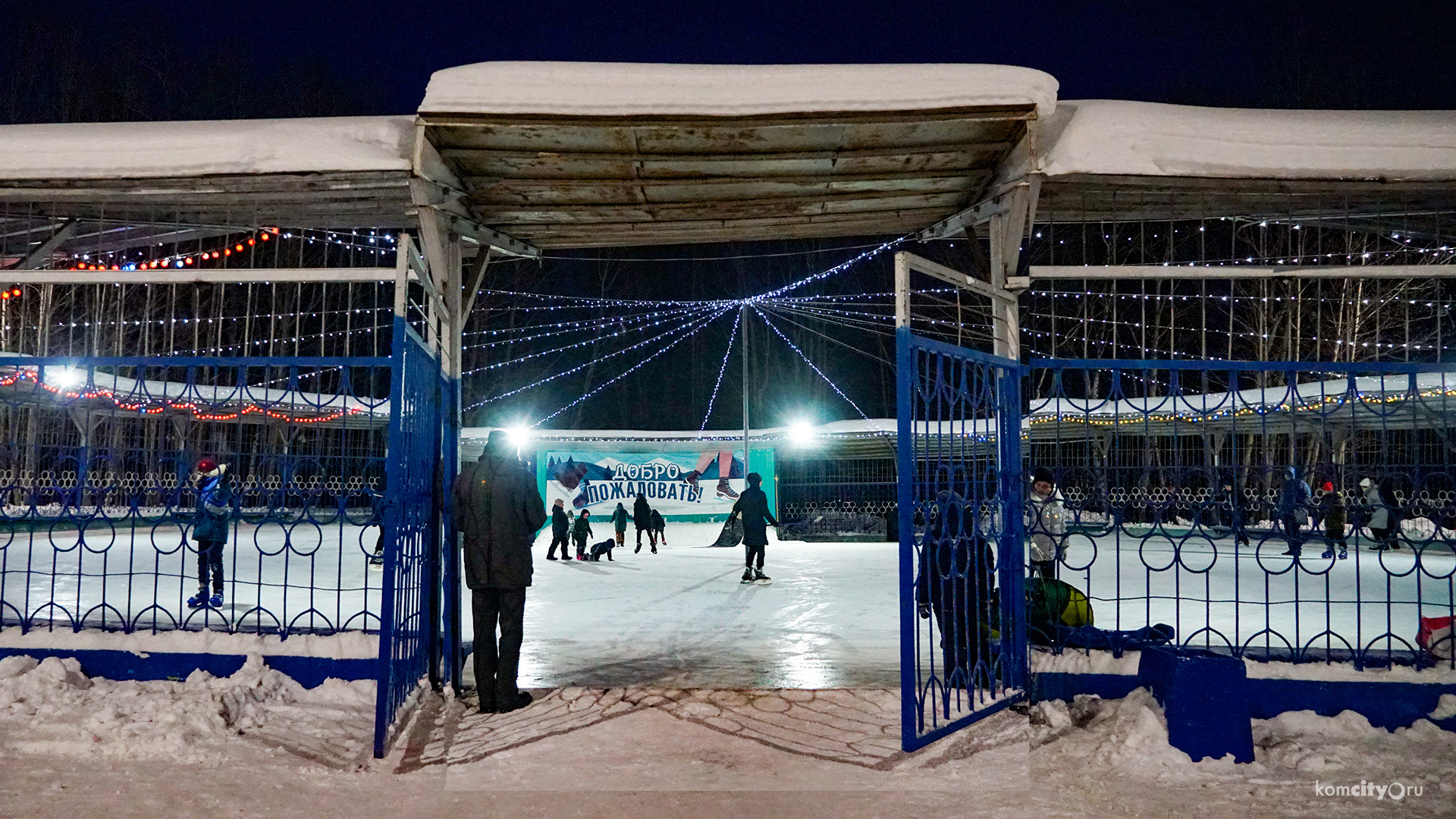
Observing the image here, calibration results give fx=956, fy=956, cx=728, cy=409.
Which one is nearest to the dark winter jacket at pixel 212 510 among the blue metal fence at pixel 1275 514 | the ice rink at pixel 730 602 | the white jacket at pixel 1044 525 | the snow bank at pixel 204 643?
the ice rink at pixel 730 602

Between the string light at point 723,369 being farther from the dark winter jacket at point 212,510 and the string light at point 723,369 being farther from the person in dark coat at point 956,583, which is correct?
the person in dark coat at point 956,583

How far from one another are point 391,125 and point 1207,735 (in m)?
4.81

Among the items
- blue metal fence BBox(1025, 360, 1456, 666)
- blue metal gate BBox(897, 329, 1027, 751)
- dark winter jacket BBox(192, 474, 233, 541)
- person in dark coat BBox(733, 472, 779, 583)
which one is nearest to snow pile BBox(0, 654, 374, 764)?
dark winter jacket BBox(192, 474, 233, 541)

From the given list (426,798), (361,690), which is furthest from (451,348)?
(426,798)

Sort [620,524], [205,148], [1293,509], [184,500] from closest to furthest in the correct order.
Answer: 1. [205,148]
2. [1293,509]
3. [184,500]
4. [620,524]

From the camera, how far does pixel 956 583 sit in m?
4.99

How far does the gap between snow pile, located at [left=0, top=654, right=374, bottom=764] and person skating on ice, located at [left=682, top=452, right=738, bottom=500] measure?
16.5 m

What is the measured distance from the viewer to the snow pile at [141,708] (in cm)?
440

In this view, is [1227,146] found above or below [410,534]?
above

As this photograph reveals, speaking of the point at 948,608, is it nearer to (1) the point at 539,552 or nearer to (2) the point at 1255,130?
(2) the point at 1255,130

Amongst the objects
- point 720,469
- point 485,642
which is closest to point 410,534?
point 485,642

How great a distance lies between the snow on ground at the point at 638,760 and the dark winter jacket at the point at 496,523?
759mm
